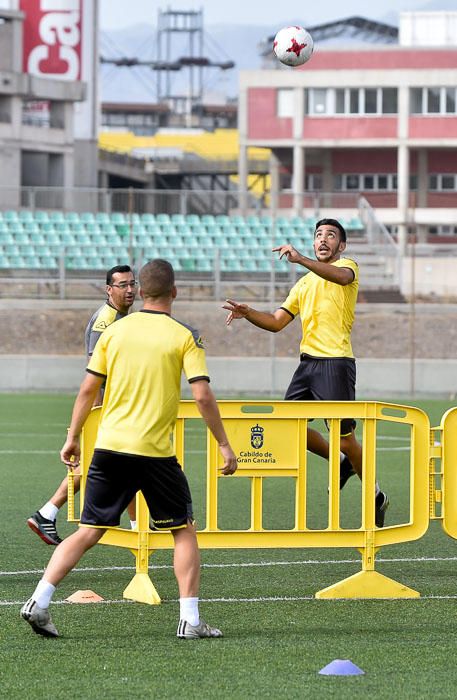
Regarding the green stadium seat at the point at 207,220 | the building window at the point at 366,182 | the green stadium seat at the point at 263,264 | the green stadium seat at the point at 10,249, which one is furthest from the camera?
the building window at the point at 366,182

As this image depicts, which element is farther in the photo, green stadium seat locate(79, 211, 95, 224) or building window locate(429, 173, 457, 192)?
building window locate(429, 173, 457, 192)

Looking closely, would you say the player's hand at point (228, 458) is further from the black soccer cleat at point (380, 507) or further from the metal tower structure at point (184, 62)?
the metal tower structure at point (184, 62)

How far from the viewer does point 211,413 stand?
6.71m

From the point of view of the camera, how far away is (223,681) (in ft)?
19.6

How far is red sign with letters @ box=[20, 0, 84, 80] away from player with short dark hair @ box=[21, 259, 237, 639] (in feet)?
162

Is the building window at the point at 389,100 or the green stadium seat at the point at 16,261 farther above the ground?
the building window at the point at 389,100

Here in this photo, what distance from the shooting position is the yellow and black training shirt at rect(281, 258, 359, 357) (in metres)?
9.50

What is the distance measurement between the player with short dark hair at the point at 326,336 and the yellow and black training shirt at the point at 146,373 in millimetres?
2591

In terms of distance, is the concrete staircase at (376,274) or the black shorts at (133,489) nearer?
the black shorts at (133,489)

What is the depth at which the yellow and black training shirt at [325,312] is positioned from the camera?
950 cm

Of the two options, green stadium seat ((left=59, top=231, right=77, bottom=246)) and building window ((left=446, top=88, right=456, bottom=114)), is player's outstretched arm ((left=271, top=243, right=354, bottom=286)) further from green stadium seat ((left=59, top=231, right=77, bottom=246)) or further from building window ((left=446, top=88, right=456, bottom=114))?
building window ((left=446, top=88, right=456, bottom=114))

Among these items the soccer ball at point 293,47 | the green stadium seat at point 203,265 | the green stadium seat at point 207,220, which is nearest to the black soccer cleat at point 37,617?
the soccer ball at point 293,47

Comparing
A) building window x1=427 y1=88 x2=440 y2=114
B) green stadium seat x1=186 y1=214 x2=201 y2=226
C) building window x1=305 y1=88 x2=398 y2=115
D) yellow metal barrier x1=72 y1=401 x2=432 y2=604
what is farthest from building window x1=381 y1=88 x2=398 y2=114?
yellow metal barrier x1=72 y1=401 x2=432 y2=604

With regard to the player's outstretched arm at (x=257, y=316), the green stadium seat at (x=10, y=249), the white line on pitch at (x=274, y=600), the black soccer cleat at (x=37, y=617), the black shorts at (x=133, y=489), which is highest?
the green stadium seat at (x=10, y=249)
